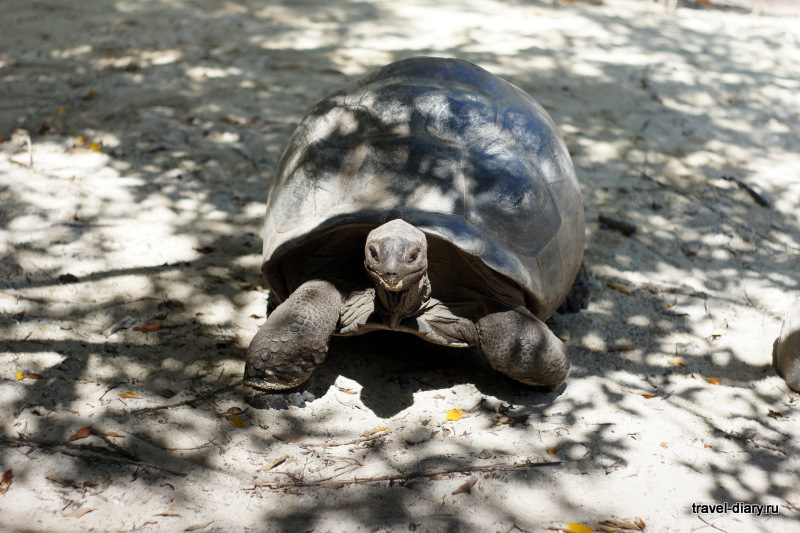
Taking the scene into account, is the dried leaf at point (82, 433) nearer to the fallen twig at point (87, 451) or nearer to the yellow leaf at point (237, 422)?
the fallen twig at point (87, 451)

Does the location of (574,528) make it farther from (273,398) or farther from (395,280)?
(273,398)

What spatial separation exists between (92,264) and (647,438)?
2.91 m

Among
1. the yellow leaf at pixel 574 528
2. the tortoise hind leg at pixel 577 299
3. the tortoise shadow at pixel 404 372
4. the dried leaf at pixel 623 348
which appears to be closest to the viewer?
the yellow leaf at pixel 574 528

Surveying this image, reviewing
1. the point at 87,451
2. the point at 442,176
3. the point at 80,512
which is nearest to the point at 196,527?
the point at 80,512

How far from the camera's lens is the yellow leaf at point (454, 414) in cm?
303

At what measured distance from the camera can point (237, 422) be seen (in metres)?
2.86

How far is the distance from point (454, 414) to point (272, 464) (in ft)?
2.73

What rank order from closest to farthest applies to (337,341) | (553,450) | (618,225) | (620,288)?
(553,450) < (337,341) < (620,288) < (618,225)

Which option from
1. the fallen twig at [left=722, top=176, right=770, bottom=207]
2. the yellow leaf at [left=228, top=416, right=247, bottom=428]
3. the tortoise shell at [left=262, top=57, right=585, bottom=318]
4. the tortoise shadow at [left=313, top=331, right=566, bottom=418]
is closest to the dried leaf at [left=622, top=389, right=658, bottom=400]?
the tortoise shadow at [left=313, top=331, right=566, bottom=418]

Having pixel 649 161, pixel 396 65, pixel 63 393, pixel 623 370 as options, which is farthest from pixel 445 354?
pixel 649 161

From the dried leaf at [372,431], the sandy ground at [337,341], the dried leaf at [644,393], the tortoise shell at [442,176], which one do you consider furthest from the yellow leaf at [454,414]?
the dried leaf at [644,393]

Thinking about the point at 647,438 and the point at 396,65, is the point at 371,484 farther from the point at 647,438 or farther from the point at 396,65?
the point at 396,65

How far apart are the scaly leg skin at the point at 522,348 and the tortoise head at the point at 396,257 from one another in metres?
0.52

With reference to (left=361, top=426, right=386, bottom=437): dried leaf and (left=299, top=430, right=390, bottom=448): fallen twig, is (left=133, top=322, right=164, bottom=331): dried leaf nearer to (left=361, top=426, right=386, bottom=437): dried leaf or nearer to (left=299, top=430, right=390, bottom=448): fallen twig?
(left=299, top=430, right=390, bottom=448): fallen twig
